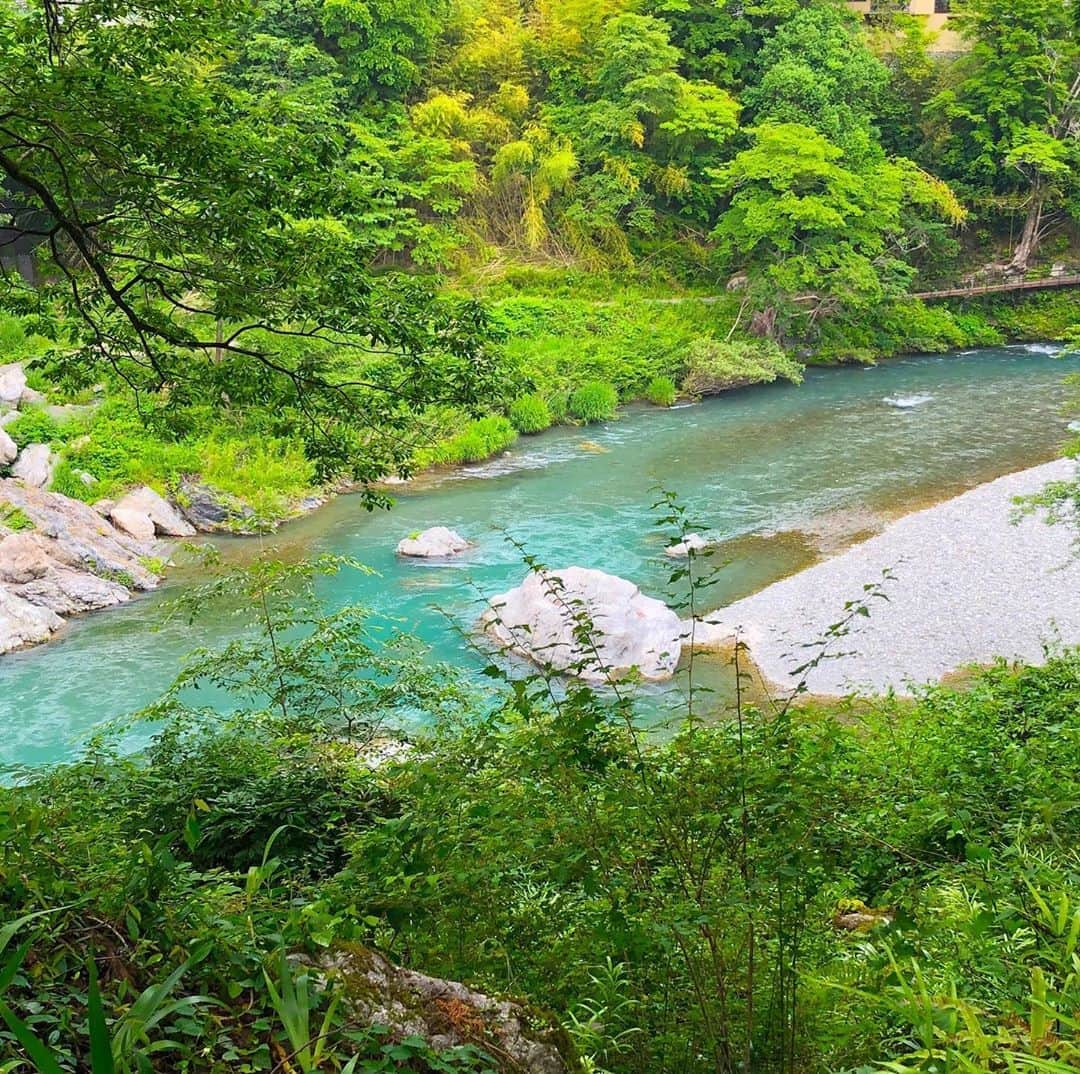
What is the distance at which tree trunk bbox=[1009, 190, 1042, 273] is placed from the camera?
74.1 ft

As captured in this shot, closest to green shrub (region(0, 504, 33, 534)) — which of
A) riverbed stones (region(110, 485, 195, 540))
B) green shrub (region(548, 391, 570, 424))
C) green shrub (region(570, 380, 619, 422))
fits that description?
riverbed stones (region(110, 485, 195, 540))

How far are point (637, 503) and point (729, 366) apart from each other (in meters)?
6.12

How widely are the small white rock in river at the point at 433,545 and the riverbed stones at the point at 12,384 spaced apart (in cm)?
632

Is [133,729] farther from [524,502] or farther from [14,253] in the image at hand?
[14,253]

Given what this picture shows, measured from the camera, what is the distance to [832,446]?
50.2 feet

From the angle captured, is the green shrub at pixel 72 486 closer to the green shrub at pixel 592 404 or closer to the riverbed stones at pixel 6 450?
the riverbed stones at pixel 6 450

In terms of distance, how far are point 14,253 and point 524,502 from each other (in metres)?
12.6

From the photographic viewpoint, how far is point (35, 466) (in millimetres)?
12328

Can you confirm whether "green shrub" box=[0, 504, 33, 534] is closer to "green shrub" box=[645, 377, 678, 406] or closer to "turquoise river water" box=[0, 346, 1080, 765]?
"turquoise river water" box=[0, 346, 1080, 765]

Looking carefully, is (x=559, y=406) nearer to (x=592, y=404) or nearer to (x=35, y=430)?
(x=592, y=404)

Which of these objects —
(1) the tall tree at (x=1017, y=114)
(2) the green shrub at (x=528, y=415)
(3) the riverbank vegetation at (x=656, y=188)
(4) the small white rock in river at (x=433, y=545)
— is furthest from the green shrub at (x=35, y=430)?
(1) the tall tree at (x=1017, y=114)

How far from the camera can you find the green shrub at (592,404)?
17047 mm

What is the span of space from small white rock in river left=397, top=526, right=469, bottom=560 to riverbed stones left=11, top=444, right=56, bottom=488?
4.74 m

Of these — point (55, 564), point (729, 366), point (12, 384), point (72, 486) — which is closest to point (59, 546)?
point (55, 564)
